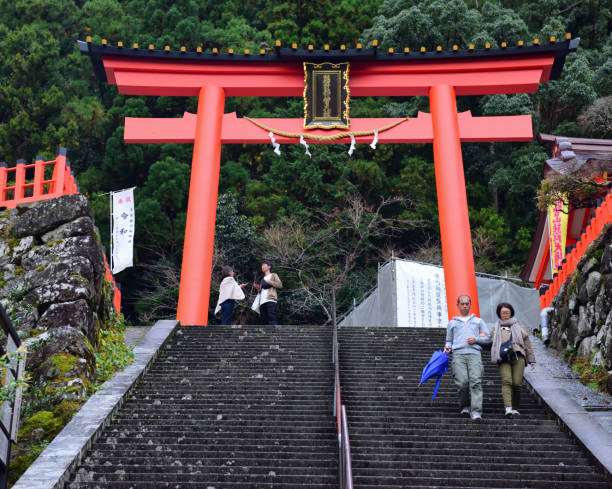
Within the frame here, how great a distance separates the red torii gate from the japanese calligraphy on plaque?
141 millimetres

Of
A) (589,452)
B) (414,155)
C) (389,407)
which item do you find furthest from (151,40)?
(589,452)

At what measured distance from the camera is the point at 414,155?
2388cm

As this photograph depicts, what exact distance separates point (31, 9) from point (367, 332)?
22.2 meters

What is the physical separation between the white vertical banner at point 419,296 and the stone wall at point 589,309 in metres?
3.62

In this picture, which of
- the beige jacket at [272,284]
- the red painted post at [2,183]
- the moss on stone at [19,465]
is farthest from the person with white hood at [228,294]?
the moss on stone at [19,465]

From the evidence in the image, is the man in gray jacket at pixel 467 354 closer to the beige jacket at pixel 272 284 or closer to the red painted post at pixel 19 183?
the beige jacket at pixel 272 284

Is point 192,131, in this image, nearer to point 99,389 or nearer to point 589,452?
point 99,389

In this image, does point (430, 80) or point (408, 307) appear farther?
point (408, 307)

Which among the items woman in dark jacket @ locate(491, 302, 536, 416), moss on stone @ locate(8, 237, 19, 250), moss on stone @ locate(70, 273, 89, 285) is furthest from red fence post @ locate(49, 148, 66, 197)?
woman in dark jacket @ locate(491, 302, 536, 416)

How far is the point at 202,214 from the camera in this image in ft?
41.3

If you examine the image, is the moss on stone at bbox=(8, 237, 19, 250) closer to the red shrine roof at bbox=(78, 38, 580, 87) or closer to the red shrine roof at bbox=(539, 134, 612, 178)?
the red shrine roof at bbox=(78, 38, 580, 87)

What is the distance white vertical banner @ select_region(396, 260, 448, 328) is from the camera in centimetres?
1469

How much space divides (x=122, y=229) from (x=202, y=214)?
4610 mm

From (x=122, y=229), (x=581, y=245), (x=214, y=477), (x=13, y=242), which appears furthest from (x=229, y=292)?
(x=122, y=229)
